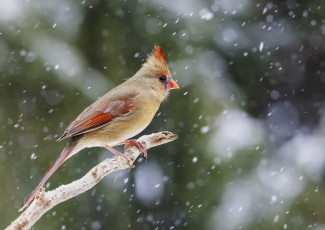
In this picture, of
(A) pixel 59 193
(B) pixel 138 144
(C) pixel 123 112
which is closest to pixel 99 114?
(C) pixel 123 112

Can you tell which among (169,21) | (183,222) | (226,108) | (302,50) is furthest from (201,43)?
(183,222)

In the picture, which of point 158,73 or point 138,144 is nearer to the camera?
point 138,144

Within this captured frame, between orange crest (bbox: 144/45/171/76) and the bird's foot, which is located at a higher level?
orange crest (bbox: 144/45/171/76)

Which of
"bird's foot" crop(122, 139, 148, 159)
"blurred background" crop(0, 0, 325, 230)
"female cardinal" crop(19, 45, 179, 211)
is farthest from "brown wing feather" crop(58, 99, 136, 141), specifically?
"blurred background" crop(0, 0, 325, 230)

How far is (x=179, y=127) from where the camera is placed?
12.4ft

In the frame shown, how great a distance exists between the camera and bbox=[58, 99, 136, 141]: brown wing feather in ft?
8.66

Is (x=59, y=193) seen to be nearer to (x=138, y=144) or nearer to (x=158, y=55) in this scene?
(x=138, y=144)

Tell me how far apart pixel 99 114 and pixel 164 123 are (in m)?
1.04

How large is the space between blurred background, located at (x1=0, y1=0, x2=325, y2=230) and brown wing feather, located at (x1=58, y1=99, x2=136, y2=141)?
841 millimetres

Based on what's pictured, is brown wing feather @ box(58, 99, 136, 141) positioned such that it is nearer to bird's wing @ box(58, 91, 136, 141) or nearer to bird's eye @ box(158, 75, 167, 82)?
bird's wing @ box(58, 91, 136, 141)

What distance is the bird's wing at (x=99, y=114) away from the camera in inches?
104

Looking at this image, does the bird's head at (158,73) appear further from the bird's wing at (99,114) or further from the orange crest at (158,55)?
the bird's wing at (99,114)

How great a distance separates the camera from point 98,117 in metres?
2.76

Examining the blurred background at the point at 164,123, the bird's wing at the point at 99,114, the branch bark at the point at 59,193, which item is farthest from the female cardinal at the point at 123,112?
the blurred background at the point at 164,123
